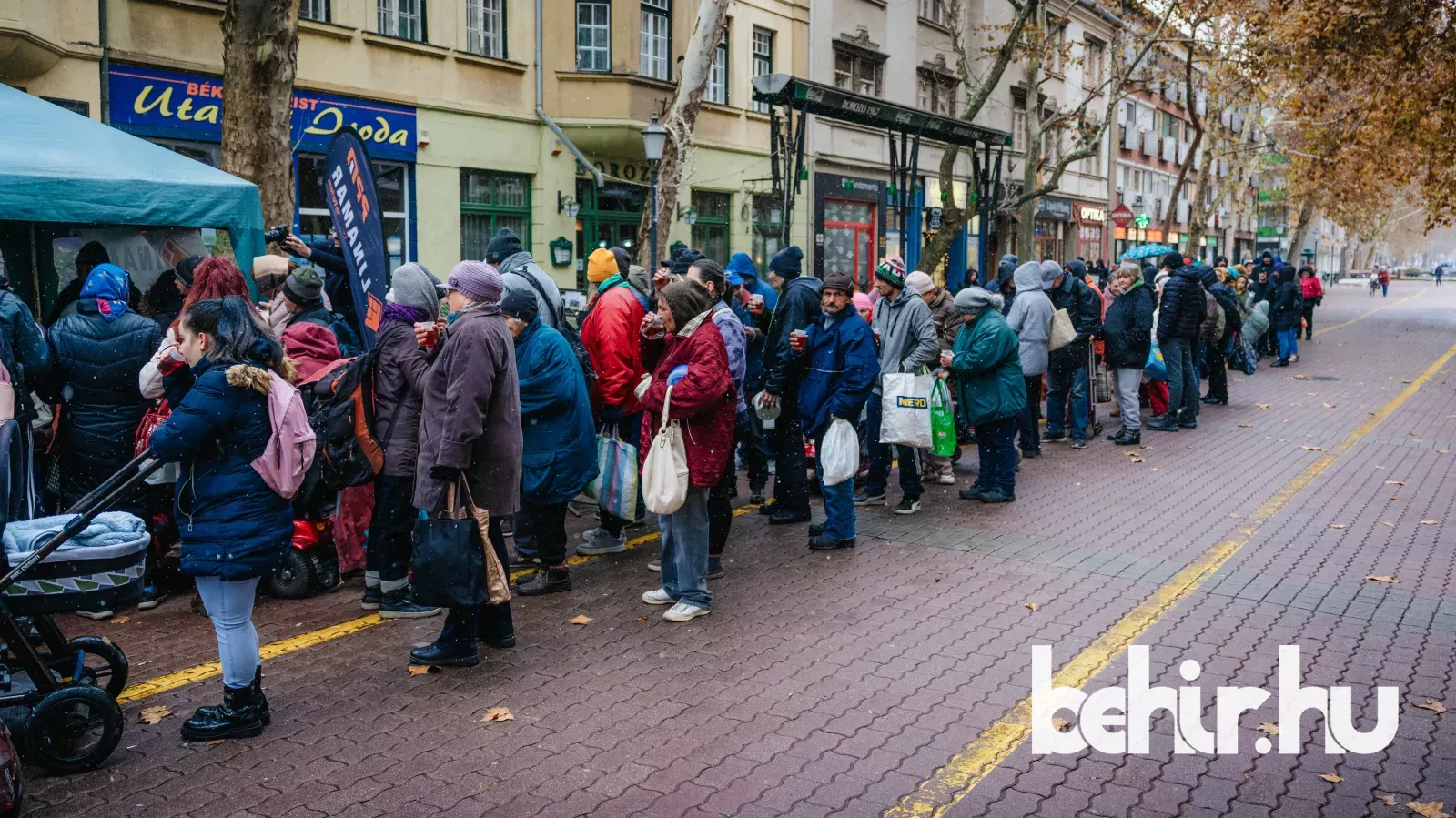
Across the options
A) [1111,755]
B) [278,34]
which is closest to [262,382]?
[1111,755]

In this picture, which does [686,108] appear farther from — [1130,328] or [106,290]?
[106,290]

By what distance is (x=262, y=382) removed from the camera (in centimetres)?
459

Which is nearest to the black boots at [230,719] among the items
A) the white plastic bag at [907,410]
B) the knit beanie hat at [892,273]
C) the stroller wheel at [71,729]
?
the stroller wheel at [71,729]

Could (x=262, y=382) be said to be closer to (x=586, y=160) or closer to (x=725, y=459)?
(x=725, y=459)

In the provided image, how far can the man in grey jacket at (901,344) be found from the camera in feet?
29.1

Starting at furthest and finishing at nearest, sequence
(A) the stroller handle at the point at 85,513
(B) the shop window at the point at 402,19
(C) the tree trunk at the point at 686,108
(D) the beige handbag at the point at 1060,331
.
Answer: (B) the shop window at the point at 402,19
(C) the tree trunk at the point at 686,108
(D) the beige handbag at the point at 1060,331
(A) the stroller handle at the point at 85,513

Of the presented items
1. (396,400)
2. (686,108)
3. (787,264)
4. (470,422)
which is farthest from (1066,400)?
(470,422)

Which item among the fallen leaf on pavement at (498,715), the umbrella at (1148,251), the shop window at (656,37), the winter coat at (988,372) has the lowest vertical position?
the fallen leaf on pavement at (498,715)

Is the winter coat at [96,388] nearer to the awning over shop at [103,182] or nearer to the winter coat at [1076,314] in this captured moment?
the awning over shop at [103,182]

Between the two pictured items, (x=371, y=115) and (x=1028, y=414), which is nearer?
(x=1028, y=414)

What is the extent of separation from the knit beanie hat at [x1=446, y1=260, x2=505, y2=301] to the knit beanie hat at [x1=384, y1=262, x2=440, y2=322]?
1.94 feet

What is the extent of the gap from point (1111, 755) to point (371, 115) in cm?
1508

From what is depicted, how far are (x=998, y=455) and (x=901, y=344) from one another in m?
1.36

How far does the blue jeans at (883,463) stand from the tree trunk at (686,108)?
6.14m
